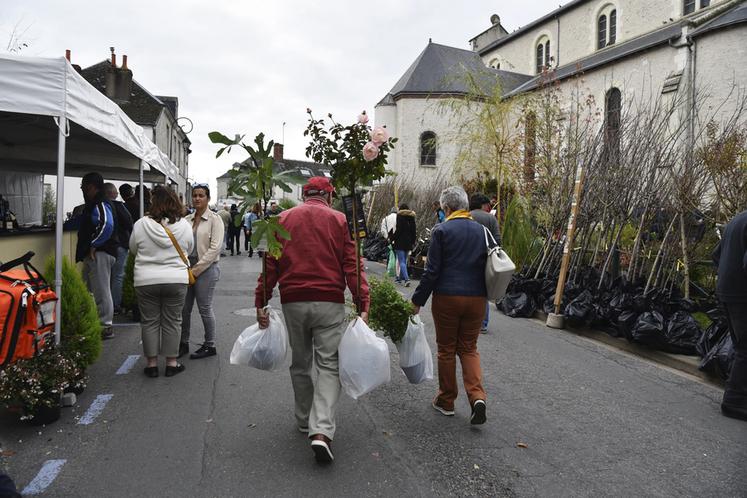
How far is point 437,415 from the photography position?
14.8ft

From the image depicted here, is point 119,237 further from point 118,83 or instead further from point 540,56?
point 540,56

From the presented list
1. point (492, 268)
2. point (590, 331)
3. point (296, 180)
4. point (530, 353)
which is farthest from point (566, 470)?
point (590, 331)

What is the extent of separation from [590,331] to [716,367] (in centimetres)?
258

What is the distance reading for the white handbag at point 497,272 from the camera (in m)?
4.20

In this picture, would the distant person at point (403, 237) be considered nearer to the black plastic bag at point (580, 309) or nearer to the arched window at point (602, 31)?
the black plastic bag at point (580, 309)

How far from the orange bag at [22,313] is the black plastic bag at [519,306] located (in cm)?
730

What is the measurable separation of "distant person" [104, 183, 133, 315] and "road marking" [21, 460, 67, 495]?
374 centimetres

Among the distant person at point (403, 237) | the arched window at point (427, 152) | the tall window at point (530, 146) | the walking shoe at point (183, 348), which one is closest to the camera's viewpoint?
the walking shoe at point (183, 348)

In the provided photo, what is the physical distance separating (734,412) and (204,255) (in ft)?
16.6

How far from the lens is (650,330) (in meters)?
6.79

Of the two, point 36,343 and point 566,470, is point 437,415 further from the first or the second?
point 36,343

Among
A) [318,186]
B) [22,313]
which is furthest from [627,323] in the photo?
[22,313]

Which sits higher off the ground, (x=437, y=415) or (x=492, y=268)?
(x=492, y=268)

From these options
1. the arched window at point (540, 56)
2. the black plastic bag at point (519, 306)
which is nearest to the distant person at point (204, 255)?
the black plastic bag at point (519, 306)
